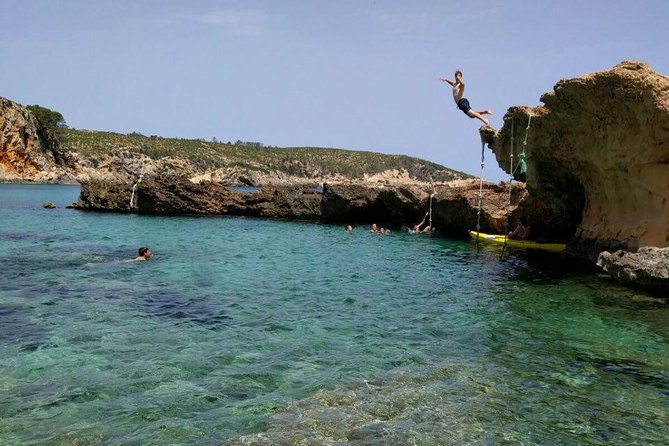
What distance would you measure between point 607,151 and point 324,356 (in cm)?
1134

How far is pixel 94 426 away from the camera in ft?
19.6

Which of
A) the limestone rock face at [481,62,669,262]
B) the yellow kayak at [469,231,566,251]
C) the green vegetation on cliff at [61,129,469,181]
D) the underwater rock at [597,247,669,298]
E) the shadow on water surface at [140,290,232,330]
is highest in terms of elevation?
the green vegetation on cliff at [61,129,469,181]

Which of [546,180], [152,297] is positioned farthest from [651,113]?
[152,297]

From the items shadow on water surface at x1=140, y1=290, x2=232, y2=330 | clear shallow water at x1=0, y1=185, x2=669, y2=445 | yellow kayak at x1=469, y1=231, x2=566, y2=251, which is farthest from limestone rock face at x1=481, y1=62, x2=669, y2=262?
shadow on water surface at x1=140, y1=290, x2=232, y2=330

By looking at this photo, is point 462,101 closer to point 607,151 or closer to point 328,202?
point 607,151

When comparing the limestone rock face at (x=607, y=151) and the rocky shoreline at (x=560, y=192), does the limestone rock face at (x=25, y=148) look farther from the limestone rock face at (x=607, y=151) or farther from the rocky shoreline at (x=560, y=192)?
the limestone rock face at (x=607, y=151)

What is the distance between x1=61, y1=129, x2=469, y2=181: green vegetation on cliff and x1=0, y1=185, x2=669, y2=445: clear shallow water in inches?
3449

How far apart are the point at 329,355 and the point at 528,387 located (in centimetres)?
303

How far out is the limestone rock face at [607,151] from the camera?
1351 centimetres

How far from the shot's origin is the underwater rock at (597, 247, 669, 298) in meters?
13.1

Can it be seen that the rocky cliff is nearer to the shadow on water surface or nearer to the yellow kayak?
the yellow kayak

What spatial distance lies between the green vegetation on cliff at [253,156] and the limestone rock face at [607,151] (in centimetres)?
8032

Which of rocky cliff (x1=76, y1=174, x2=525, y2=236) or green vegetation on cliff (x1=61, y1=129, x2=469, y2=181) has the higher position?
green vegetation on cliff (x1=61, y1=129, x2=469, y2=181)

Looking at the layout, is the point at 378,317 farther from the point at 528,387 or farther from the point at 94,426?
the point at 94,426
